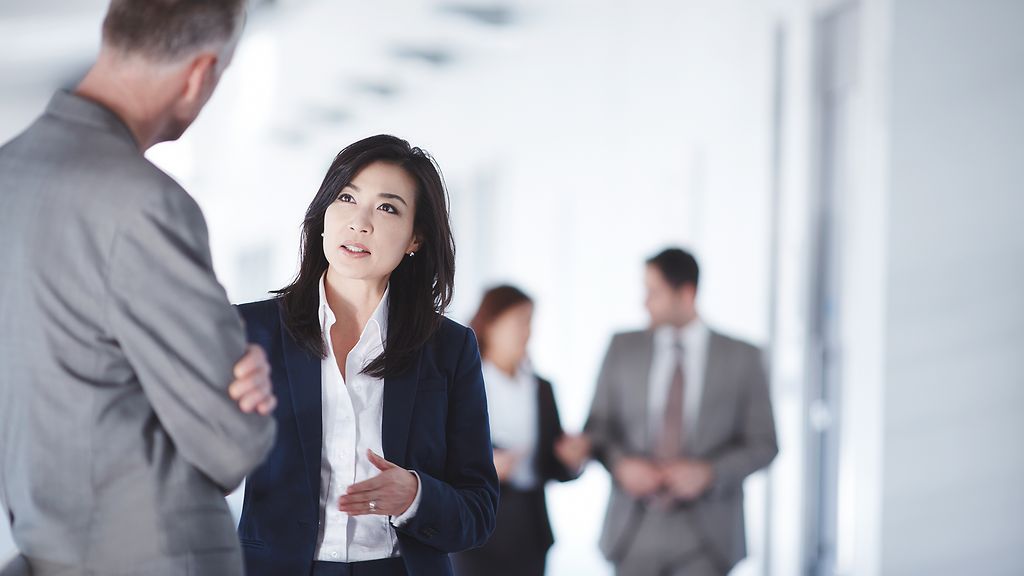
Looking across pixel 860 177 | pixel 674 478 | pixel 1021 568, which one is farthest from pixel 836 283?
pixel 674 478

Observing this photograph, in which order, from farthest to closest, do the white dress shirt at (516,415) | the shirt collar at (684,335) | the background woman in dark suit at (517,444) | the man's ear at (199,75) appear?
the shirt collar at (684,335) → the white dress shirt at (516,415) → the background woman in dark suit at (517,444) → the man's ear at (199,75)

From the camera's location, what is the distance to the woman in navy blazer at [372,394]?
1.99m

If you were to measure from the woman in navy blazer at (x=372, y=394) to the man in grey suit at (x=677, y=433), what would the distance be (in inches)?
84.3

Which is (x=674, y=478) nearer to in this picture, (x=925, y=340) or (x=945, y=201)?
(x=925, y=340)

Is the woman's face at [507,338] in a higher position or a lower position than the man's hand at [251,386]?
lower

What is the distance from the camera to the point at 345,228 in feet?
6.89

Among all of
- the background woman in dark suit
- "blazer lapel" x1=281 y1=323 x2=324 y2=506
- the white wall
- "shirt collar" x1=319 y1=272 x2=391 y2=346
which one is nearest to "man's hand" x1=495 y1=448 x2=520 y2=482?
the background woman in dark suit

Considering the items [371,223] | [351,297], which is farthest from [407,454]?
[371,223]

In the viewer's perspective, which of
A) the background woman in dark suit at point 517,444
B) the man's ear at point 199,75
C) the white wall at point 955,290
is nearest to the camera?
the man's ear at point 199,75

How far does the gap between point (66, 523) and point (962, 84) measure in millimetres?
5076

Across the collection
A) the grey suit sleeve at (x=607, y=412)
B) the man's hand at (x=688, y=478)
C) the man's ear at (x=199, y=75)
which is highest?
the man's ear at (x=199, y=75)

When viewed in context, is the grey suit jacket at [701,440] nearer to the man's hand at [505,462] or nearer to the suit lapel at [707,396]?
the suit lapel at [707,396]

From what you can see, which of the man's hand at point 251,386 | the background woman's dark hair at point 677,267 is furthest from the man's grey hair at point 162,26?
the background woman's dark hair at point 677,267

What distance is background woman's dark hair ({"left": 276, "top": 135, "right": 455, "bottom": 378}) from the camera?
2105mm
